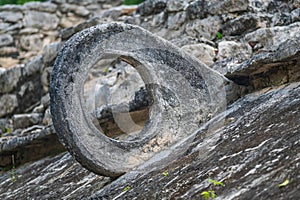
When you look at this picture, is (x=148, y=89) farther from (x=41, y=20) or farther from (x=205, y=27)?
(x=41, y=20)

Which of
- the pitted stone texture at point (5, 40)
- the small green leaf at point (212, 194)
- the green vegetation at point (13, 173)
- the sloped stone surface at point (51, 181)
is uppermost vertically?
the pitted stone texture at point (5, 40)

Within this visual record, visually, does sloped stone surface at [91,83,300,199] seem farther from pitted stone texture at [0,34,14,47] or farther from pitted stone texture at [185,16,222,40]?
pitted stone texture at [0,34,14,47]

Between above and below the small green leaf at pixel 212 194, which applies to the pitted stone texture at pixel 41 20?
above

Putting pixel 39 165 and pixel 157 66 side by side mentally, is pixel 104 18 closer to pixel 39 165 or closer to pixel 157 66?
pixel 39 165

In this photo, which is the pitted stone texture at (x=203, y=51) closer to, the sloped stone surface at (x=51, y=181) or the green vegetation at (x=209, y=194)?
the sloped stone surface at (x=51, y=181)

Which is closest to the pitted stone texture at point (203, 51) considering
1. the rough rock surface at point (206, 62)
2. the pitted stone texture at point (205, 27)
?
the rough rock surface at point (206, 62)

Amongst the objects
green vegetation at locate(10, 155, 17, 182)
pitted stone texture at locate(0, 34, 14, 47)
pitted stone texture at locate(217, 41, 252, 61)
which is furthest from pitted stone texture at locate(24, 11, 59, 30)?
pitted stone texture at locate(217, 41, 252, 61)

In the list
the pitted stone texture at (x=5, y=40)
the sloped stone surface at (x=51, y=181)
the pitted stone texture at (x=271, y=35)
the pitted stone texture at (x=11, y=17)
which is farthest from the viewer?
the pitted stone texture at (x=11, y=17)
